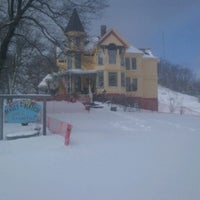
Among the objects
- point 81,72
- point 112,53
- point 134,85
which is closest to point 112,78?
point 112,53

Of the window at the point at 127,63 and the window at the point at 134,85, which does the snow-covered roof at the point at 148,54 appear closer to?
the window at the point at 127,63

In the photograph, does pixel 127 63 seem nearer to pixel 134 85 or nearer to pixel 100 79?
pixel 134 85

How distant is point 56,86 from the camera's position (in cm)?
4881

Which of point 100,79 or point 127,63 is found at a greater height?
point 127,63

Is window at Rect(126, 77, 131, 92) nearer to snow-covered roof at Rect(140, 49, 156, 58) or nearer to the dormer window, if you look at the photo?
the dormer window

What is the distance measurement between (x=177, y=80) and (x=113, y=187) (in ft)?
292

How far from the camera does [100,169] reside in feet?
29.1

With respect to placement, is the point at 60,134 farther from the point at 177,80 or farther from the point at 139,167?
the point at 177,80

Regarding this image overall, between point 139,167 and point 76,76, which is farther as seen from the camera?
point 76,76

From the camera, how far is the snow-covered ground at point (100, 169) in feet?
23.4

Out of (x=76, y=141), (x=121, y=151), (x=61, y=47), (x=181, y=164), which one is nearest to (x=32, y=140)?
(x=76, y=141)

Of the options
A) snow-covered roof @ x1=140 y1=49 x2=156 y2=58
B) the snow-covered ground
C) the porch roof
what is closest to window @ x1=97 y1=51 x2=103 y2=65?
the porch roof

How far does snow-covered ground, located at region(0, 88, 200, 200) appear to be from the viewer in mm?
7137

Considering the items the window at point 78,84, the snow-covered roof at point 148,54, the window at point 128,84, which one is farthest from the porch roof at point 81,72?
the snow-covered roof at point 148,54
